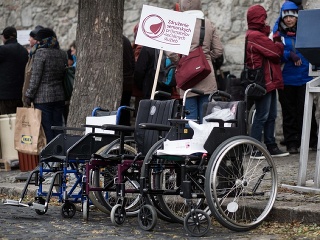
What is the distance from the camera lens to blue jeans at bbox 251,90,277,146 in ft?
38.8

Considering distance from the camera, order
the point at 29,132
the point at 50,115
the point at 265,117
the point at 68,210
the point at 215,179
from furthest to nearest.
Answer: the point at 50,115, the point at 29,132, the point at 265,117, the point at 68,210, the point at 215,179

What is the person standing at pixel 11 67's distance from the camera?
1343cm

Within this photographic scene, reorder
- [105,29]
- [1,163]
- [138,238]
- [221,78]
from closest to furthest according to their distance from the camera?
1. [138,238]
2. [105,29]
3. [1,163]
4. [221,78]

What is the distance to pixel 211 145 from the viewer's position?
745cm

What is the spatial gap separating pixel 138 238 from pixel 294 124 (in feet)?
18.4

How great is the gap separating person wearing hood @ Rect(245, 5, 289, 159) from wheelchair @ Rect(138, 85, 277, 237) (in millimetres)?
3711

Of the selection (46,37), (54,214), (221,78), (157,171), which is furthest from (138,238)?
(221,78)

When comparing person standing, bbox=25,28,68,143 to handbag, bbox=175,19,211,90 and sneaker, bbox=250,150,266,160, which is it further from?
sneaker, bbox=250,150,266,160

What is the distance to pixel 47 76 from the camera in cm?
1229

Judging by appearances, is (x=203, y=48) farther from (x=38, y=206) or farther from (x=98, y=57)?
(x=38, y=206)

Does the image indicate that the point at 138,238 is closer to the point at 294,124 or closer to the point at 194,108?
the point at 194,108

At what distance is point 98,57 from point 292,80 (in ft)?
8.84

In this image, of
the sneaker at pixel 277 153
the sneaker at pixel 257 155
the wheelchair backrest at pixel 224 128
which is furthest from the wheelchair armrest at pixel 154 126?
the sneaker at pixel 277 153

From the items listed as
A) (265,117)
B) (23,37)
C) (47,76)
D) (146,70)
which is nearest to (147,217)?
(265,117)
